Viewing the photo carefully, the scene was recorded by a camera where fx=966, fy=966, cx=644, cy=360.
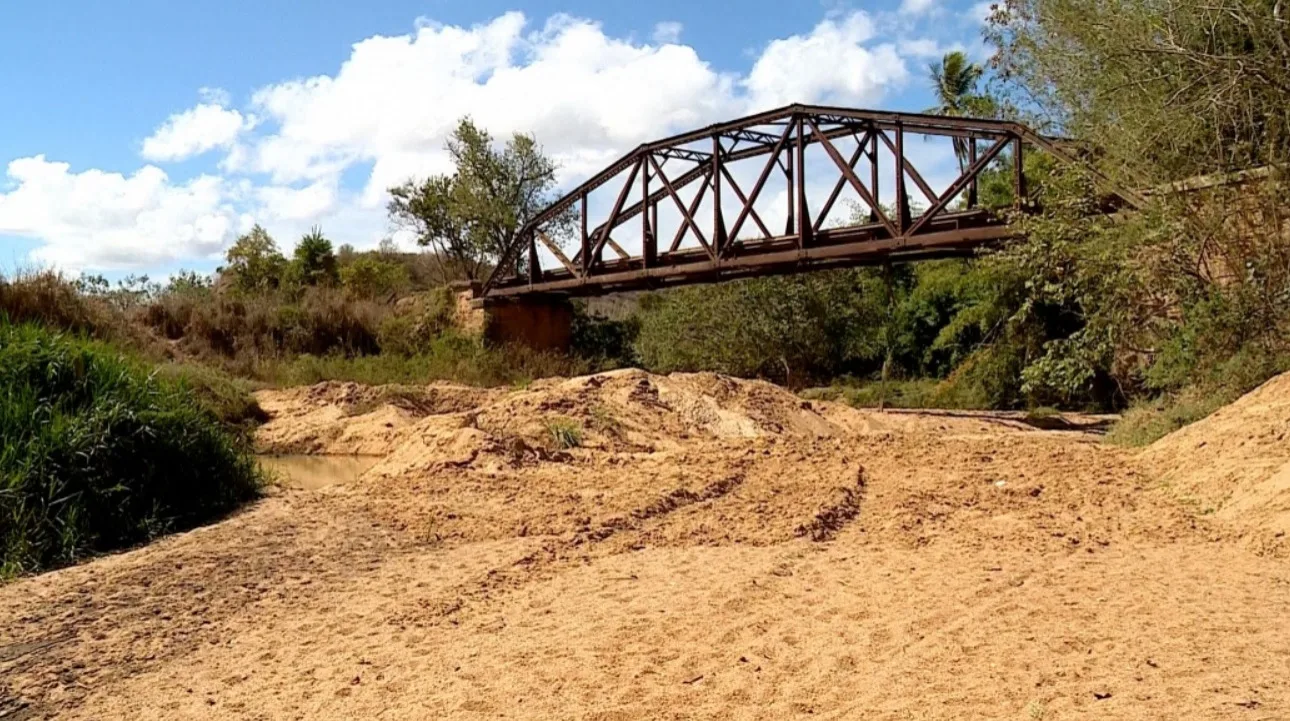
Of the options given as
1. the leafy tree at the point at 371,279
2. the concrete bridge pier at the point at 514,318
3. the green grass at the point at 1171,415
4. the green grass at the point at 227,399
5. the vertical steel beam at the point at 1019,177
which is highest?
the leafy tree at the point at 371,279

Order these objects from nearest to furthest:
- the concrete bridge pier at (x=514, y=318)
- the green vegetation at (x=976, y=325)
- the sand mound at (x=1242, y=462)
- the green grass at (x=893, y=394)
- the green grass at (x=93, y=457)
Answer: the sand mound at (x=1242, y=462) → the green grass at (x=93, y=457) → the green vegetation at (x=976, y=325) → the green grass at (x=893, y=394) → the concrete bridge pier at (x=514, y=318)

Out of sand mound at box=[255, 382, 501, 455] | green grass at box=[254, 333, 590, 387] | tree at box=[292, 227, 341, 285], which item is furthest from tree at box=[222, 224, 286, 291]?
sand mound at box=[255, 382, 501, 455]

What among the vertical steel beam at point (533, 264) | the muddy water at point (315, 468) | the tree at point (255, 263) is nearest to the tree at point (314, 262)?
the tree at point (255, 263)

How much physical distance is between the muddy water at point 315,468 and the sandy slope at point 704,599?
1.98m

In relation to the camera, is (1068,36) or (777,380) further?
(777,380)

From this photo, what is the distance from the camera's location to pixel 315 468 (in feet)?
48.0


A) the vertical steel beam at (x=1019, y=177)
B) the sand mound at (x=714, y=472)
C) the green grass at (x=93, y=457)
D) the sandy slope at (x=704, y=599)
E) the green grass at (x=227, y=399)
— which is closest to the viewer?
the sandy slope at (x=704, y=599)

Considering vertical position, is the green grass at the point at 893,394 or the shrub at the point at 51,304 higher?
the shrub at the point at 51,304

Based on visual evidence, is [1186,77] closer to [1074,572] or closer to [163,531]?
[1074,572]

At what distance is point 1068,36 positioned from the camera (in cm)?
1212

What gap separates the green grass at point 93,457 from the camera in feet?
25.1

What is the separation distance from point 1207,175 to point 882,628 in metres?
8.70

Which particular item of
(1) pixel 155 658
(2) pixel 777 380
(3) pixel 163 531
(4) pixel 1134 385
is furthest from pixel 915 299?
(1) pixel 155 658

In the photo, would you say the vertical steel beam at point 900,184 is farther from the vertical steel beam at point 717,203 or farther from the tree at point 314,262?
the tree at point 314,262
